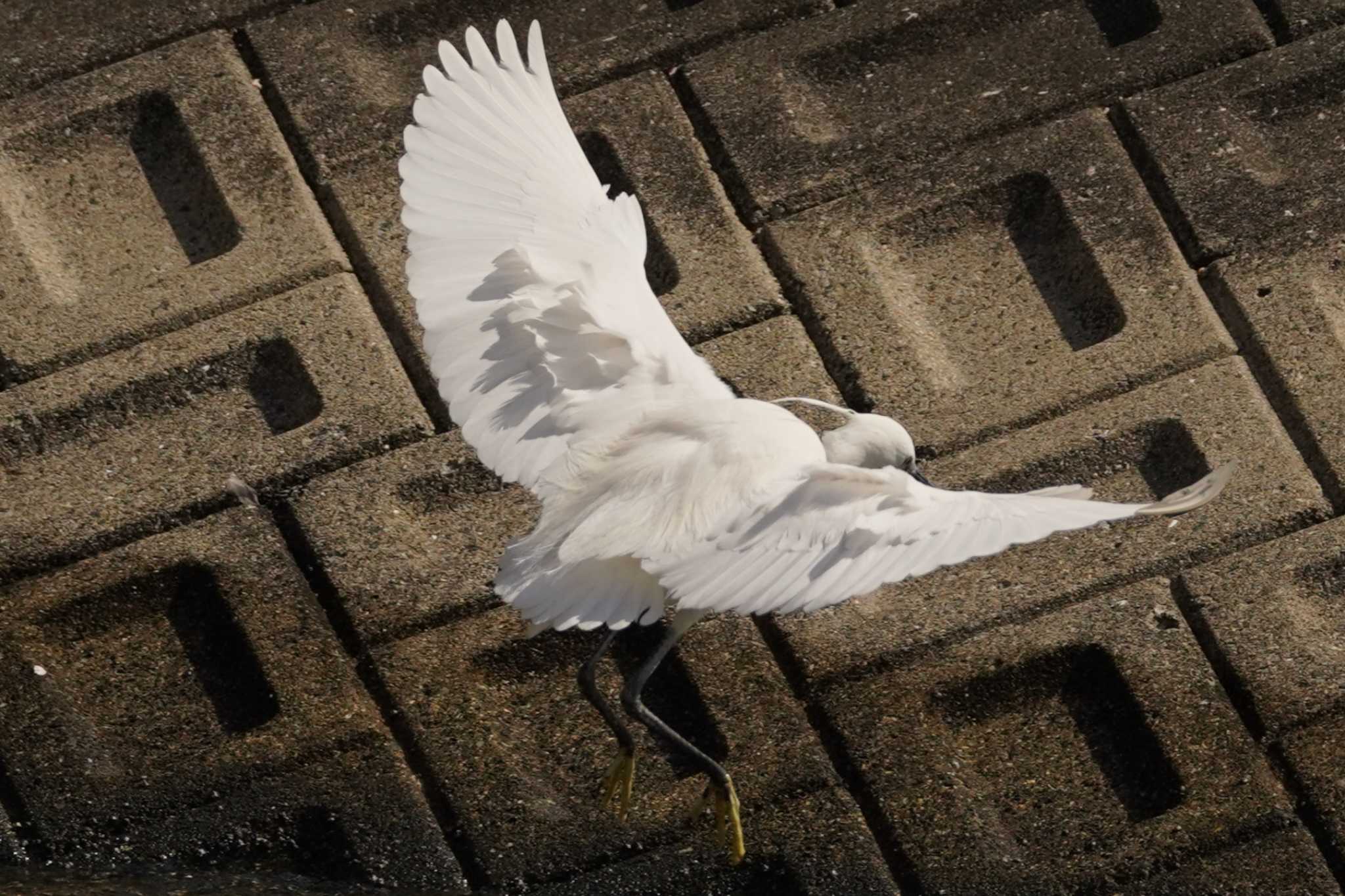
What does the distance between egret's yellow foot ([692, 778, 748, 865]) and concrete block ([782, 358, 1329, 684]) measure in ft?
0.81

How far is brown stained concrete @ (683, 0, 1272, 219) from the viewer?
11.1ft

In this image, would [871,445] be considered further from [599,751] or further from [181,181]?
[181,181]

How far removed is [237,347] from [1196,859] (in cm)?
164

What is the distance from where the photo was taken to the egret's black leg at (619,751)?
106 inches

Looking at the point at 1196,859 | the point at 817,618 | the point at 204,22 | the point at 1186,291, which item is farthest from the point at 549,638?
the point at 204,22

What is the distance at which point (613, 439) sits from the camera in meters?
2.66

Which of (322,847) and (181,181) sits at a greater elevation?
(181,181)

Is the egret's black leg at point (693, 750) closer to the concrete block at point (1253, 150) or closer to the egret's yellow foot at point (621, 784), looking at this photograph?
the egret's yellow foot at point (621, 784)

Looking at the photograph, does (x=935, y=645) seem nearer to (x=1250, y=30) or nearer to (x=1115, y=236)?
(x=1115, y=236)

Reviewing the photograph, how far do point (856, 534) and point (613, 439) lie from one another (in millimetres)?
481

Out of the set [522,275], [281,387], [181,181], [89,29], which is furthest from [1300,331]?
[89,29]

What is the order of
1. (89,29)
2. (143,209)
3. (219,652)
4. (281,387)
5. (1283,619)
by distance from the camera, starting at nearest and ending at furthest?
1. (1283,619)
2. (219,652)
3. (281,387)
4. (143,209)
5. (89,29)

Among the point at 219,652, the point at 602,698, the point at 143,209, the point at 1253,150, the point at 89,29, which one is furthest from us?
the point at 89,29

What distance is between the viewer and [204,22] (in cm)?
362
